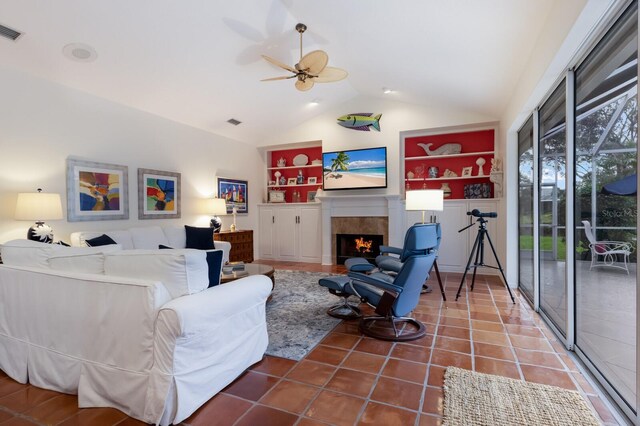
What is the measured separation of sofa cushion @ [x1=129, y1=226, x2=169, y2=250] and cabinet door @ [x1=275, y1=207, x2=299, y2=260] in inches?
→ 104

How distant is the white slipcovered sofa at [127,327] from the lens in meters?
1.69

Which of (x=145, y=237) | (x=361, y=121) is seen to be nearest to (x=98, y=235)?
(x=145, y=237)

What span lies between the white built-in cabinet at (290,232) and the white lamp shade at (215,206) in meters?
1.45

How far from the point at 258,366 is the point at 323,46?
395 cm

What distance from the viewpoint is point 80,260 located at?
6.79 feet

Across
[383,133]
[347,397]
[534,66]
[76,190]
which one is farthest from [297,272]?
[534,66]

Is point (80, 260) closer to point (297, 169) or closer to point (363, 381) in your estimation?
point (363, 381)

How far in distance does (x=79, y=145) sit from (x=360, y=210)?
175 inches

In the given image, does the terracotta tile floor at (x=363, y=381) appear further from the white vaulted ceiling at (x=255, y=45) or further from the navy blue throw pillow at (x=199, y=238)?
the navy blue throw pillow at (x=199, y=238)

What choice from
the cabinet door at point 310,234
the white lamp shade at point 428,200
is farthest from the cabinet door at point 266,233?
the white lamp shade at point 428,200

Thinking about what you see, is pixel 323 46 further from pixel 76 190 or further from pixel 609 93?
pixel 76 190

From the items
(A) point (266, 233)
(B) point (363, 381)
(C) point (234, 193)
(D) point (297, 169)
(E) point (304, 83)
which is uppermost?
(E) point (304, 83)

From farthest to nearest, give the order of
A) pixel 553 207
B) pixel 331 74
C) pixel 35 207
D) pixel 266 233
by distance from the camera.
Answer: pixel 266 233
pixel 331 74
pixel 35 207
pixel 553 207

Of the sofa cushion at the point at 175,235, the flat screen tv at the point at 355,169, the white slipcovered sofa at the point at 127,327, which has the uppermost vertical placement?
the flat screen tv at the point at 355,169
